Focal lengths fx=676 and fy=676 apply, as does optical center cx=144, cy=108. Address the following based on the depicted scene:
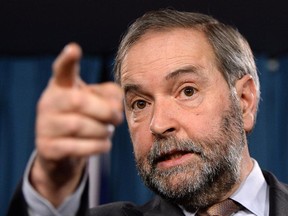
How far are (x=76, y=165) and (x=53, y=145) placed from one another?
10 cm

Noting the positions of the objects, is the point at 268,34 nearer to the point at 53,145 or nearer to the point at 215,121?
the point at 215,121

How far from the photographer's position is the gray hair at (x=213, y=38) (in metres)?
1.82

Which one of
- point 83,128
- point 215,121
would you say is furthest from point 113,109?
point 215,121

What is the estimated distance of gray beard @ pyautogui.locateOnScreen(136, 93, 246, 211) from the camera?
1.63 metres

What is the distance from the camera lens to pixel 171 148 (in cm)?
161

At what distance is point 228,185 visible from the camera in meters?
1.73

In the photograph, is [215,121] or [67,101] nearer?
[67,101]

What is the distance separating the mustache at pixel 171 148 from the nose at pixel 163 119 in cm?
2

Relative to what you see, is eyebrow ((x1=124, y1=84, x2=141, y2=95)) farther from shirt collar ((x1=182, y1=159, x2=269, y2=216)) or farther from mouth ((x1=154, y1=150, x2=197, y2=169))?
shirt collar ((x1=182, y1=159, x2=269, y2=216))

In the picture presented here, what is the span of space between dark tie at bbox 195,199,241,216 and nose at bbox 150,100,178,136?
0.81 feet

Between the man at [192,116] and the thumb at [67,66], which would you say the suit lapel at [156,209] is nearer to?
the man at [192,116]

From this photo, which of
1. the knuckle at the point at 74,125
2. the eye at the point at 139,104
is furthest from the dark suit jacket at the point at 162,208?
the knuckle at the point at 74,125

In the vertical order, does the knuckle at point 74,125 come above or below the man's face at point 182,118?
above

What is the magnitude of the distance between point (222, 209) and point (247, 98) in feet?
1.09
